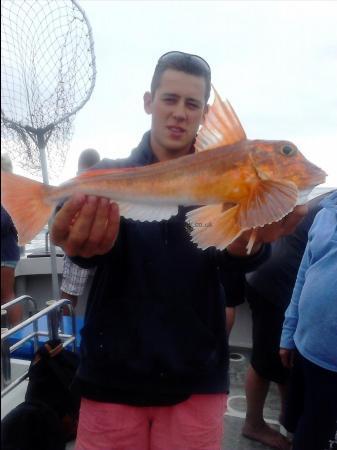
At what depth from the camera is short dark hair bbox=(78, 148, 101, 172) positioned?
4.45 metres

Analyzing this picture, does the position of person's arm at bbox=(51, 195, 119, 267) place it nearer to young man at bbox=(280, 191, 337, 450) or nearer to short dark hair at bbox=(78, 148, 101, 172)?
young man at bbox=(280, 191, 337, 450)

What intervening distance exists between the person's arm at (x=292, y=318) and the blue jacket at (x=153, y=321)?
964 mm

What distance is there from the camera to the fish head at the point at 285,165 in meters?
1.62

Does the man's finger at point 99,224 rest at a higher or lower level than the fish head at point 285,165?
lower

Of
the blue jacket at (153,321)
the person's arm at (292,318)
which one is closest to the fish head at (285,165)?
the blue jacket at (153,321)

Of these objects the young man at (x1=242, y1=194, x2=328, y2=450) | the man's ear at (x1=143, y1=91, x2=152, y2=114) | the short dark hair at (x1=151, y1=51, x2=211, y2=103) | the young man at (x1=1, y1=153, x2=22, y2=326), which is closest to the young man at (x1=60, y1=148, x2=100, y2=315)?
the young man at (x1=1, y1=153, x2=22, y2=326)

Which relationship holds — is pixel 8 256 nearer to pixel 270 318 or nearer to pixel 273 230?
pixel 270 318

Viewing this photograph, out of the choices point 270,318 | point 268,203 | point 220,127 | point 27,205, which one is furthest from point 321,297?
point 27,205

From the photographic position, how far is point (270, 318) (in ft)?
11.7

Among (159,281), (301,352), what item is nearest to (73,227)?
(159,281)

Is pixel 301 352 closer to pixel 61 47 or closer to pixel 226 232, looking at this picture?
pixel 226 232

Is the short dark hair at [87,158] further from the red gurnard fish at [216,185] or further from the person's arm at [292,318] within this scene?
the red gurnard fish at [216,185]

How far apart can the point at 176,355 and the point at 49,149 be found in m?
2.57

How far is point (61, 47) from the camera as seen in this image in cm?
347
